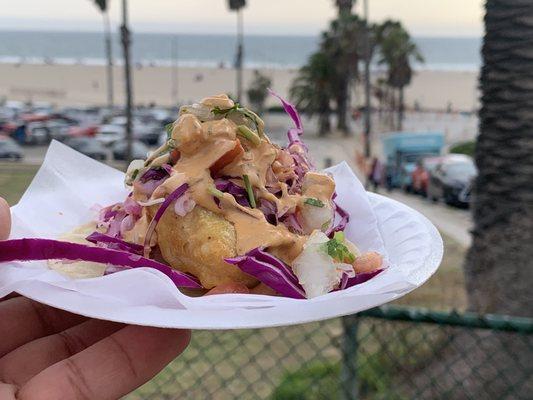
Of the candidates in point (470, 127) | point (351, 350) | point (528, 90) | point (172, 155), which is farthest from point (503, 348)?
point (470, 127)

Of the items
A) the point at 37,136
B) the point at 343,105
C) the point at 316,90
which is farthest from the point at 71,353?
the point at 343,105

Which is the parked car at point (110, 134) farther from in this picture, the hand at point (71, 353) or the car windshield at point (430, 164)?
the hand at point (71, 353)

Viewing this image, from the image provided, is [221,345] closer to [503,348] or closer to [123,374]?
[503,348]

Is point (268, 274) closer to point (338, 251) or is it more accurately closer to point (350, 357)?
point (338, 251)

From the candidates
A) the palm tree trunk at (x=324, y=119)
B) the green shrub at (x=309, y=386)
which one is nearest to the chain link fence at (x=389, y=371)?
the green shrub at (x=309, y=386)

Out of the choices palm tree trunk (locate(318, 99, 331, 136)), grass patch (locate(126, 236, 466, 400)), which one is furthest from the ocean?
grass patch (locate(126, 236, 466, 400))

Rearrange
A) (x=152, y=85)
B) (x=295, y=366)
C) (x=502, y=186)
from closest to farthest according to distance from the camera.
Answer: (x=502, y=186)
(x=295, y=366)
(x=152, y=85)
